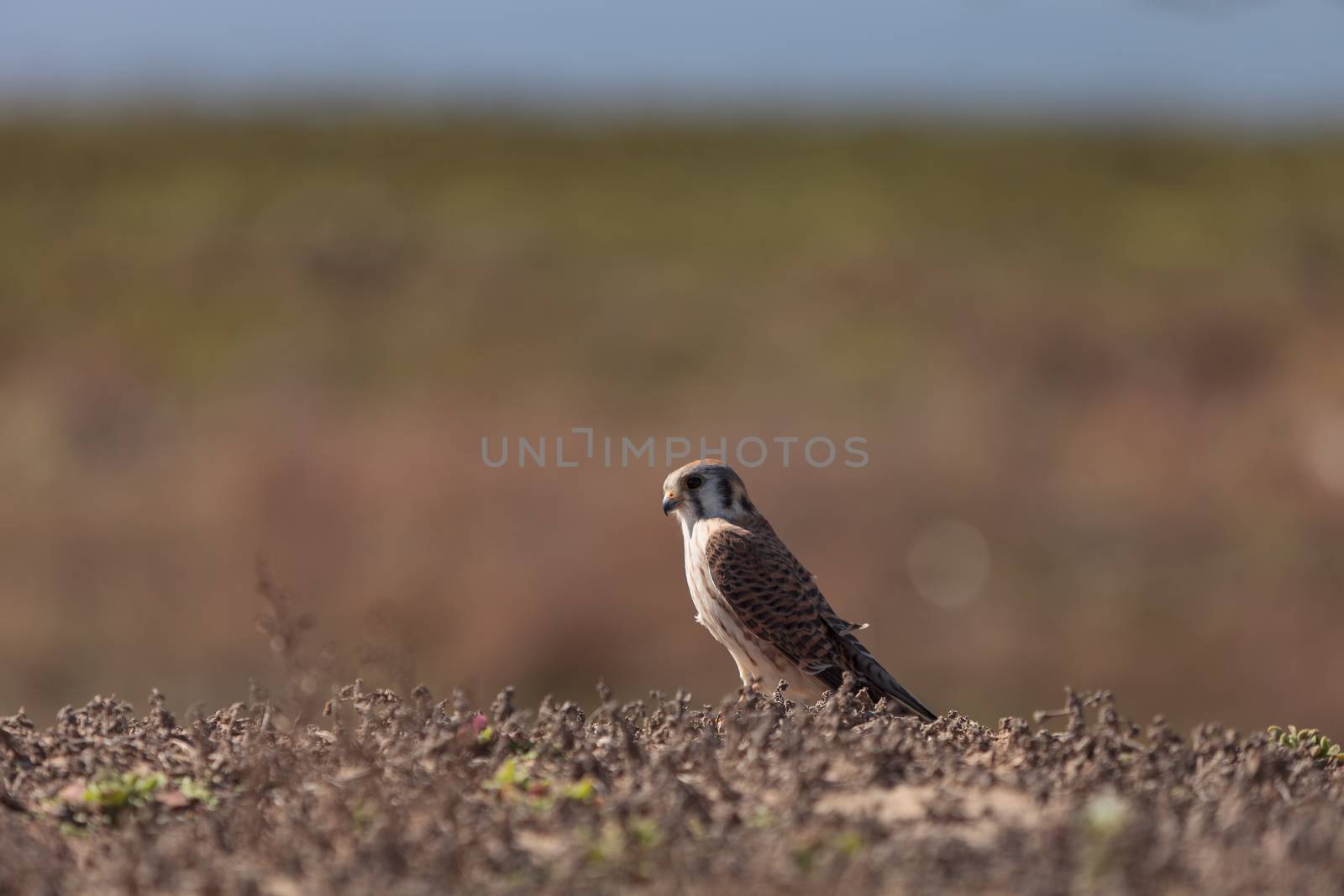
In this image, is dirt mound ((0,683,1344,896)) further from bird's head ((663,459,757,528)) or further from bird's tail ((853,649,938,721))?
bird's head ((663,459,757,528))

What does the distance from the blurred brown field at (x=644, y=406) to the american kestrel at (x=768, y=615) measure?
2770 mm

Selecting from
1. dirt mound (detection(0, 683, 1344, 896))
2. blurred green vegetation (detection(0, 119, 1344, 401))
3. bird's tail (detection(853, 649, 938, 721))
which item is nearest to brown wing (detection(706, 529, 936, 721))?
bird's tail (detection(853, 649, 938, 721))

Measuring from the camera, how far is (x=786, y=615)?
6.60 metres

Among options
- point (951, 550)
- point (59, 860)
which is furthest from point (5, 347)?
point (59, 860)

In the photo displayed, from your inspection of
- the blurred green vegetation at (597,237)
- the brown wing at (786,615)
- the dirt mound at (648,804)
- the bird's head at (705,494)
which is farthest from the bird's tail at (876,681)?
the blurred green vegetation at (597,237)

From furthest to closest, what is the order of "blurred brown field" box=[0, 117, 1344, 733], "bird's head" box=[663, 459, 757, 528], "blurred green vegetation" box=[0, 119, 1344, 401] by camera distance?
"blurred green vegetation" box=[0, 119, 1344, 401] < "blurred brown field" box=[0, 117, 1344, 733] < "bird's head" box=[663, 459, 757, 528]

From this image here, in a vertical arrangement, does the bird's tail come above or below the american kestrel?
below

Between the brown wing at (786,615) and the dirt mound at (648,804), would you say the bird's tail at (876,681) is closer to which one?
the brown wing at (786,615)

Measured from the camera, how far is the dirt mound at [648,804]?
3.39m

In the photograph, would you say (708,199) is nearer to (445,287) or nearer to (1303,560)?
(445,287)

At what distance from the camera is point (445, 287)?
3259cm

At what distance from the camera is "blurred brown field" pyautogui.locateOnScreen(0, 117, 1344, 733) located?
1814 cm

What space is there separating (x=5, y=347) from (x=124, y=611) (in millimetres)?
12744

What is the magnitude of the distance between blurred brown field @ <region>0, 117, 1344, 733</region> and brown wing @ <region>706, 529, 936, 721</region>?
276 centimetres
